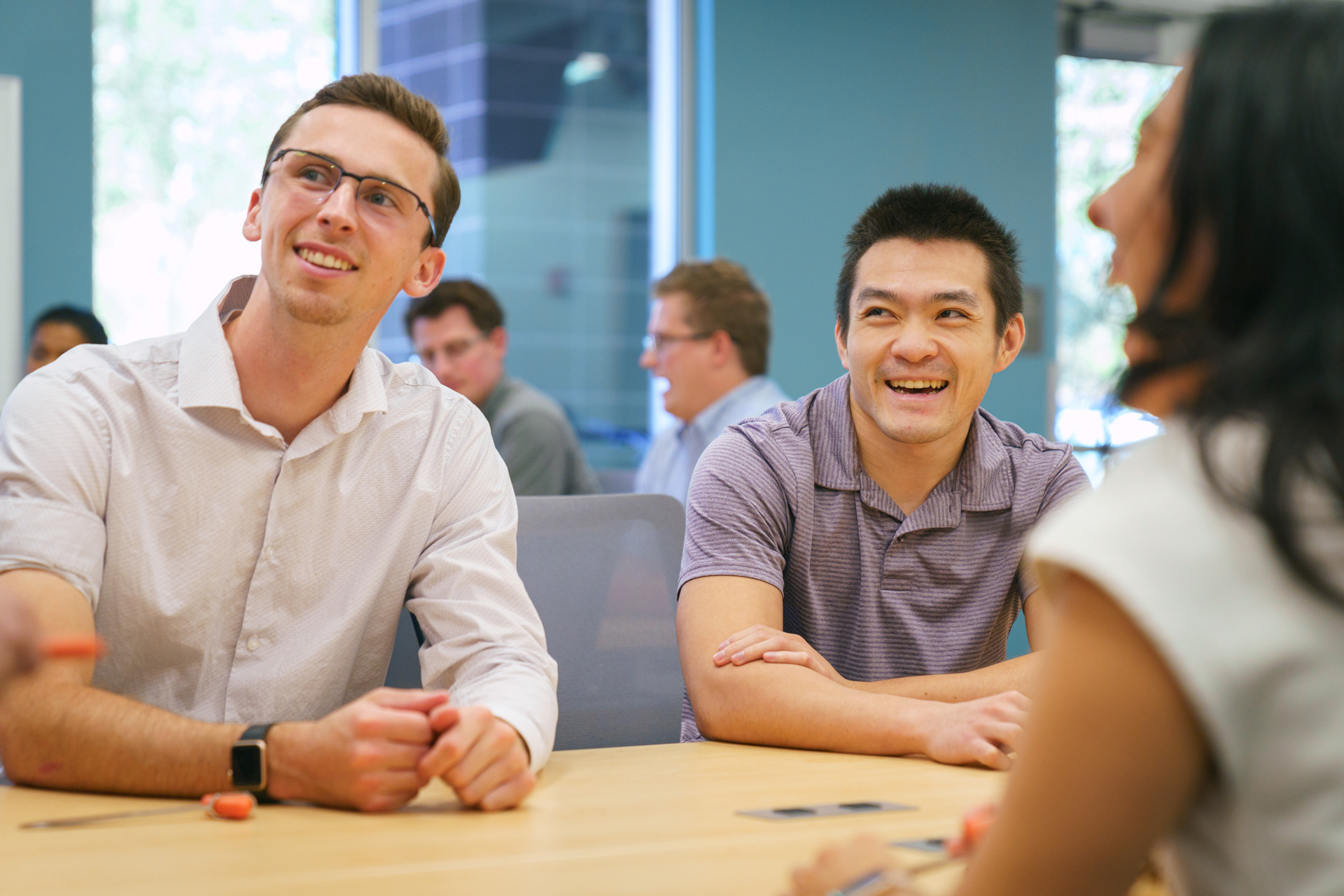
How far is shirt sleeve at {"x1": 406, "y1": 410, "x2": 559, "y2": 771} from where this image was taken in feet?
4.75

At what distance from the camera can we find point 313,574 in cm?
162

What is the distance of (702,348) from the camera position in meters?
4.09

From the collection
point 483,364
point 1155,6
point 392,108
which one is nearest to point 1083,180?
point 1155,6

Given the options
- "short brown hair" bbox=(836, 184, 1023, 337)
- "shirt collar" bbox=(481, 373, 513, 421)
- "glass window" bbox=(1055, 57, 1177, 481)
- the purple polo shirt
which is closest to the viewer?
the purple polo shirt

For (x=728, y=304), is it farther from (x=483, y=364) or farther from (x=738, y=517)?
(x=738, y=517)

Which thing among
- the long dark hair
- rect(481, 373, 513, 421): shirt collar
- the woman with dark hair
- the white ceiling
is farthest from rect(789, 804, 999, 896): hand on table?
the white ceiling

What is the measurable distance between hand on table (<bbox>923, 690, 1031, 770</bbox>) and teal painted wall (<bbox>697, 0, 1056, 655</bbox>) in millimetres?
4056

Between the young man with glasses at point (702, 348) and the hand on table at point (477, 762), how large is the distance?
9.06 ft

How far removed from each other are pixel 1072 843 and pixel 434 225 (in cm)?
150

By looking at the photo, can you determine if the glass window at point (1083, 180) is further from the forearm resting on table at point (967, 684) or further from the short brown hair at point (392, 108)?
the short brown hair at point (392, 108)

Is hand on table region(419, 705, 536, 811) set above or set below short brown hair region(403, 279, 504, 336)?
below

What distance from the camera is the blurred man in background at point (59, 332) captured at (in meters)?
4.11

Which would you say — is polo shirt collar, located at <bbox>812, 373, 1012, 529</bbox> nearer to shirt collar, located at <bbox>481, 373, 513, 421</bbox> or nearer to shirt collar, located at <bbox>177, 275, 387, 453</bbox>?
shirt collar, located at <bbox>177, 275, 387, 453</bbox>

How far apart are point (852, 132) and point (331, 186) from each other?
430cm
